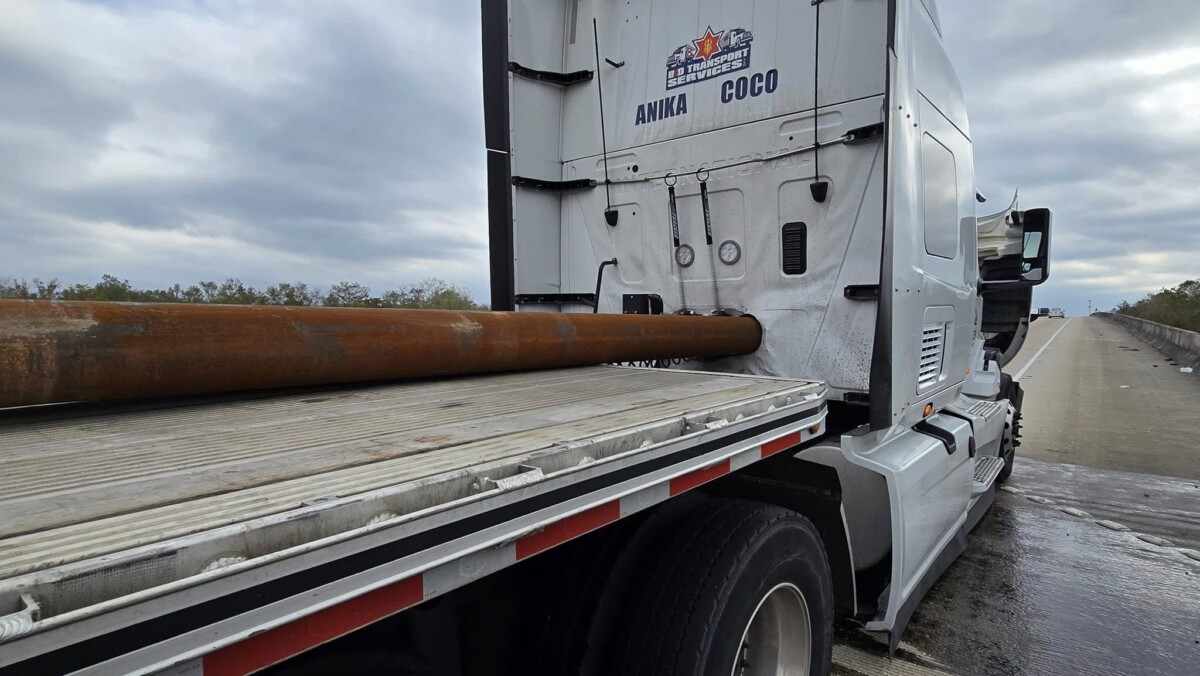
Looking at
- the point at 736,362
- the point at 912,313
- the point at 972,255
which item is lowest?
the point at 736,362

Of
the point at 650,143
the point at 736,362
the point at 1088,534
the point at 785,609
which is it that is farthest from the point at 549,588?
the point at 1088,534

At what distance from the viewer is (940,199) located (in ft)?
11.7

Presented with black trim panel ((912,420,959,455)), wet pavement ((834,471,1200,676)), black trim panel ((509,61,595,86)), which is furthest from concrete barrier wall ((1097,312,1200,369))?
black trim panel ((509,61,595,86))

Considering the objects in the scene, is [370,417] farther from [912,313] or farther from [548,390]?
[912,313]

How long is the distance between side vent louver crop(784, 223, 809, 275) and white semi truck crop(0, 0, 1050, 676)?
12 mm

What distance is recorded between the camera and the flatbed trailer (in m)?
0.70

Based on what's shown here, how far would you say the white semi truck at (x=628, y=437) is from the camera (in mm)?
838

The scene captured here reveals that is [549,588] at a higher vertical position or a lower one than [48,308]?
lower

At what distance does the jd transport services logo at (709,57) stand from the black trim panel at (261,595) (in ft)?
9.83

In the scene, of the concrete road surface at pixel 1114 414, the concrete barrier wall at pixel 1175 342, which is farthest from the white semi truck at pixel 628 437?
the concrete barrier wall at pixel 1175 342

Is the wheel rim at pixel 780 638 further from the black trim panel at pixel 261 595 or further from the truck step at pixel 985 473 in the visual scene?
the truck step at pixel 985 473

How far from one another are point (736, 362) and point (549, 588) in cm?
203

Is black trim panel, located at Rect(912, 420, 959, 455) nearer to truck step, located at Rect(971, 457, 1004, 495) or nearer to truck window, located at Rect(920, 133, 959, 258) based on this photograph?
truck step, located at Rect(971, 457, 1004, 495)

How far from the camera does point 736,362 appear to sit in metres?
3.53
